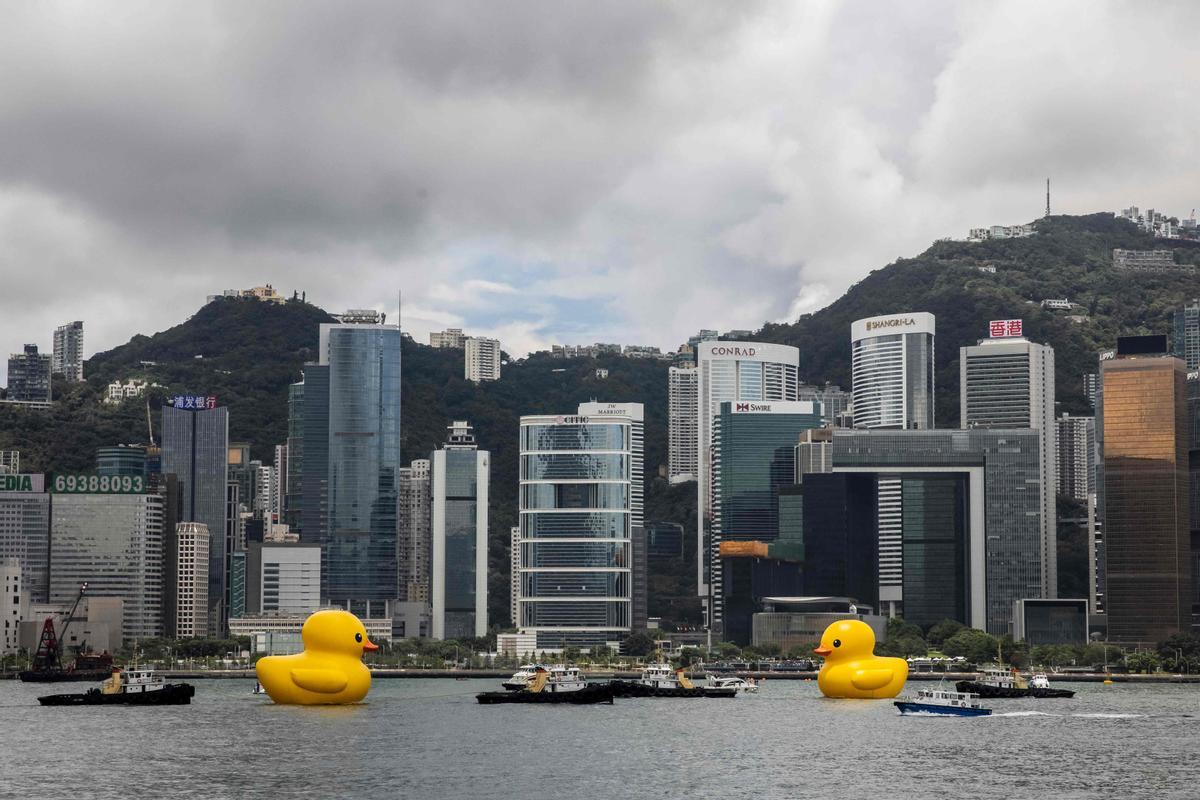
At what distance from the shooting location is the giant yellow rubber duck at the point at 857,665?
12519 centimetres

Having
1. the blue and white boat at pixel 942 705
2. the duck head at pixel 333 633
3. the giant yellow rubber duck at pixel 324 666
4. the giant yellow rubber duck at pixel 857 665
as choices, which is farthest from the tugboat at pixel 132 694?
the blue and white boat at pixel 942 705

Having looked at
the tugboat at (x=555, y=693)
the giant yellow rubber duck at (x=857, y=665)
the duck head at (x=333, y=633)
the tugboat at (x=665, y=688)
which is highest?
the duck head at (x=333, y=633)

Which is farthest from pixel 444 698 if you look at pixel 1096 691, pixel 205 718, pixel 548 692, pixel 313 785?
pixel 313 785

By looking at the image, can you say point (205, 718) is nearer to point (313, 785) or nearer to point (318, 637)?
point (318, 637)

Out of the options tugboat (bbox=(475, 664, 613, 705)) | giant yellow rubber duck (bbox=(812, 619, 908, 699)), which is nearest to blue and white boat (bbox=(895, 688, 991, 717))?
giant yellow rubber duck (bbox=(812, 619, 908, 699))

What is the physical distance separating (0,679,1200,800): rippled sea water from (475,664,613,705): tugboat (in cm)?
205

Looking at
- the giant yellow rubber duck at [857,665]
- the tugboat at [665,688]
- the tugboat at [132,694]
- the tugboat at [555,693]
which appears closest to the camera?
the giant yellow rubber duck at [857,665]

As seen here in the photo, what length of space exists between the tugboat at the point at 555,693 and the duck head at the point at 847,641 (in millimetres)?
21021

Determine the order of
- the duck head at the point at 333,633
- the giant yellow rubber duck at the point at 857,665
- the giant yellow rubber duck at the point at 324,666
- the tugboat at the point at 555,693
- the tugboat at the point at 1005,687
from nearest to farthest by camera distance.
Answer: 1. the duck head at the point at 333,633
2. the giant yellow rubber duck at the point at 324,666
3. the giant yellow rubber duck at the point at 857,665
4. the tugboat at the point at 555,693
5. the tugboat at the point at 1005,687

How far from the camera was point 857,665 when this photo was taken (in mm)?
127125

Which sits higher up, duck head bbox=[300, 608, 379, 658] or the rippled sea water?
duck head bbox=[300, 608, 379, 658]

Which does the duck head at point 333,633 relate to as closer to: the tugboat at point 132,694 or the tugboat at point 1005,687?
the tugboat at point 132,694

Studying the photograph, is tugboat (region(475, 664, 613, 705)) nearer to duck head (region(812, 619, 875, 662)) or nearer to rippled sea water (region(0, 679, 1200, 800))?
rippled sea water (region(0, 679, 1200, 800))

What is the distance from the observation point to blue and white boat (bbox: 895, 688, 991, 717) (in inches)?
4961
